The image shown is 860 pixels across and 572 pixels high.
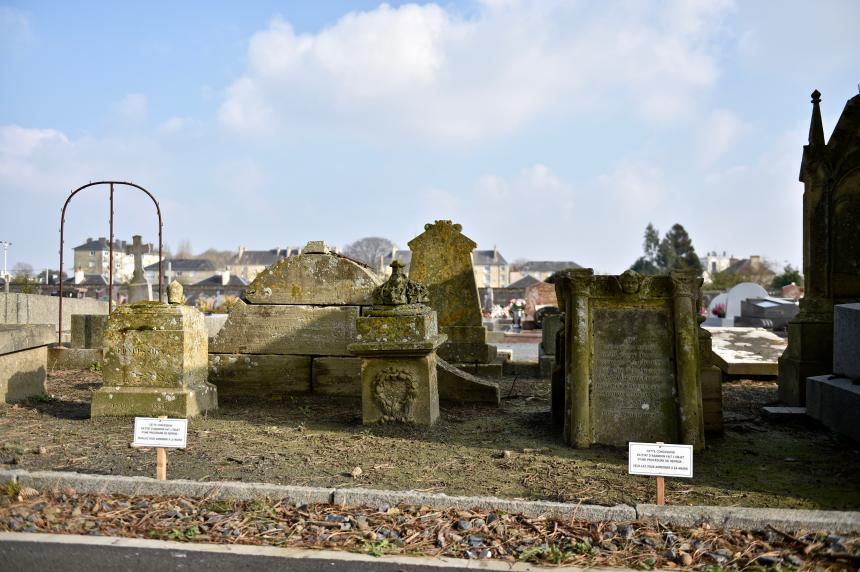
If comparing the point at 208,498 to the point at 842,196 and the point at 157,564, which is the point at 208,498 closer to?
the point at 157,564

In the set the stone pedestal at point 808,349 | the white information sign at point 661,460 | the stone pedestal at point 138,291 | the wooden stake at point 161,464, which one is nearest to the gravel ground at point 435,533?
the wooden stake at point 161,464

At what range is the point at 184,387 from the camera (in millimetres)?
7133

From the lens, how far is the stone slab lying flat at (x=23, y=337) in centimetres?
776

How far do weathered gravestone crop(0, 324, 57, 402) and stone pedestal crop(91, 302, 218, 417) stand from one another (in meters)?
1.58

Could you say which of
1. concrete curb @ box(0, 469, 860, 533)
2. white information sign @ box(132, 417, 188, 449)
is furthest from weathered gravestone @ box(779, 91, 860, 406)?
white information sign @ box(132, 417, 188, 449)

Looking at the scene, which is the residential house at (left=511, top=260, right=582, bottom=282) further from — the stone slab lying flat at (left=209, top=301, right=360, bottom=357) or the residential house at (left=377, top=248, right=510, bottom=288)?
the stone slab lying flat at (left=209, top=301, right=360, bottom=357)

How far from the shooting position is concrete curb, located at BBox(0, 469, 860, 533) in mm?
4047

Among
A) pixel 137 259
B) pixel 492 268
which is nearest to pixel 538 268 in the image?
pixel 492 268

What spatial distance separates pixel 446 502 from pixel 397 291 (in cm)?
302

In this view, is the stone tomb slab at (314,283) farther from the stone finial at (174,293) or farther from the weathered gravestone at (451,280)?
the weathered gravestone at (451,280)

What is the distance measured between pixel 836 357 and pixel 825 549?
14.4ft

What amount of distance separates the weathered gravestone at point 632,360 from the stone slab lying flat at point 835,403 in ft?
5.21

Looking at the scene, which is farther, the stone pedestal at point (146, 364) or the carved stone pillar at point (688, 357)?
the stone pedestal at point (146, 364)

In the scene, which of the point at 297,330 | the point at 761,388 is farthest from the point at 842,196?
the point at 297,330
